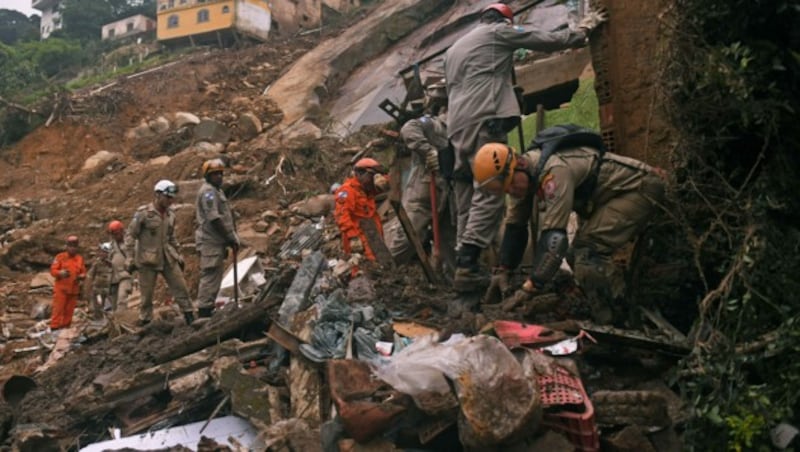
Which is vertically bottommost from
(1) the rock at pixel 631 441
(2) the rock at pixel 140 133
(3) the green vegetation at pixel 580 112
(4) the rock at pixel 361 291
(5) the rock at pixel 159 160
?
(2) the rock at pixel 140 133

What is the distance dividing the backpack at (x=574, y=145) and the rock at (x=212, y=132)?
13268 millimetres

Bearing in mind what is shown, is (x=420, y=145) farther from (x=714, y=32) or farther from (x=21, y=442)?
(x=21, y=442)

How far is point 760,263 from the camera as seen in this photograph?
3.59 metres

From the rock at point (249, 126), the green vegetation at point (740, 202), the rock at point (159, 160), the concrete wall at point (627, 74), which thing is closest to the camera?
the green vegetation at point (740, 202)

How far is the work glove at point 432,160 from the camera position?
6.26m

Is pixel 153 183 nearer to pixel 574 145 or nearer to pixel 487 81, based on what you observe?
pixel 487 81

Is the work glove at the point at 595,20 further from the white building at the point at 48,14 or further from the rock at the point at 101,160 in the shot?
the white building at the point at 48,14

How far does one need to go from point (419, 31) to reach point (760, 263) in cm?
1924

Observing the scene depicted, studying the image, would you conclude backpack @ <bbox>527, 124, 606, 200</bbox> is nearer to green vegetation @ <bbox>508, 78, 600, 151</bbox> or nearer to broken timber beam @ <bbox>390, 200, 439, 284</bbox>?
broken timber beam @ <bbox>390, 200, 439, 284</bbox>

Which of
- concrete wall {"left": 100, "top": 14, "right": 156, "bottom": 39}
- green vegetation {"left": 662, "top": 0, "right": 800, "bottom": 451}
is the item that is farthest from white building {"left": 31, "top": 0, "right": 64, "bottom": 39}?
green vegetation {"left": 662, "top": 0, "right": 800, "bottom": 451}

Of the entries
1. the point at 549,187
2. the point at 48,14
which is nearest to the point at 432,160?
the point at 549,187

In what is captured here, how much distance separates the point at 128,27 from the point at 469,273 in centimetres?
3902

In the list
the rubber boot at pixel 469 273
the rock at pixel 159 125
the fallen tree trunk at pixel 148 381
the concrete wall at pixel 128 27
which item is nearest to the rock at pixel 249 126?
the rock at pixel 159 125

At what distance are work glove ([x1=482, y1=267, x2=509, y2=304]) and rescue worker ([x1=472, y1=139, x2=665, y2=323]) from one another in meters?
0.29
